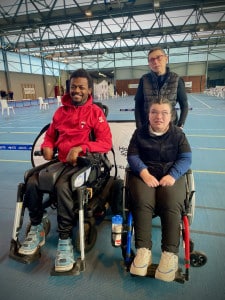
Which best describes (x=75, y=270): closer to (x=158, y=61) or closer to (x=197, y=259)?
(x=197, y=259)

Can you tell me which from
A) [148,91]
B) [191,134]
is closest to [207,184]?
[148,91]

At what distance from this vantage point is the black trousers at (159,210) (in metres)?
1.29

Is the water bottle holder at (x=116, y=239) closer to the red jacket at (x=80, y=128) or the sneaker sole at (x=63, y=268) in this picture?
the sneaker sole at (x=63, y=268)

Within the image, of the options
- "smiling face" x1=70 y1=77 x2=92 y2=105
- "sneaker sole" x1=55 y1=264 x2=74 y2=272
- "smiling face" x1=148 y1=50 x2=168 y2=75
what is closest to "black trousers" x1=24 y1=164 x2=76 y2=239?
"sneaker sole" x1=55 y1=264 x2=74 y2=272

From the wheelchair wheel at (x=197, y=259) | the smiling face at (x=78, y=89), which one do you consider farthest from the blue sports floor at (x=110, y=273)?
the smiling face at (x=78, y=89)

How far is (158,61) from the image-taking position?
6.58 feet

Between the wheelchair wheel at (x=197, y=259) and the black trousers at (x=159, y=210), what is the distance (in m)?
0.23

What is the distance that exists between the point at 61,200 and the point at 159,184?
0.62 m

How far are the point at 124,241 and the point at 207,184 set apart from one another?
156 cm

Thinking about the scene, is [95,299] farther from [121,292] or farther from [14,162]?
[14,162]

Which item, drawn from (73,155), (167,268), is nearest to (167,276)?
(167,268)

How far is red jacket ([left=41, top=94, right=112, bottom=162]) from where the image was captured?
1736 millimetres

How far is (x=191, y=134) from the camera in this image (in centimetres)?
527

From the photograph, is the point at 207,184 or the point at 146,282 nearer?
the point at 146,282
